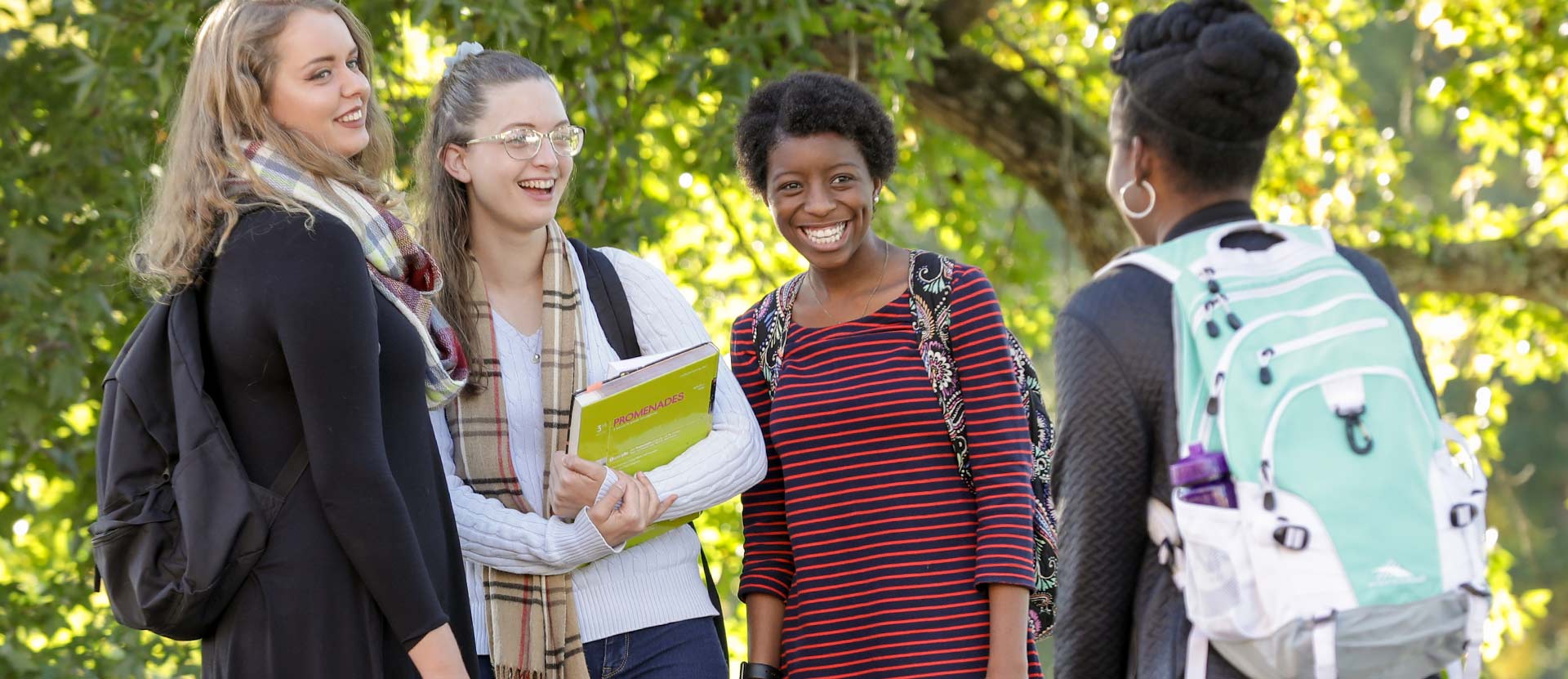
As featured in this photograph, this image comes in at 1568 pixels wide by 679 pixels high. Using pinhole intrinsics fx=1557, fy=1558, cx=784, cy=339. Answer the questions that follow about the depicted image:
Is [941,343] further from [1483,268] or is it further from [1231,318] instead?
[1483,268]

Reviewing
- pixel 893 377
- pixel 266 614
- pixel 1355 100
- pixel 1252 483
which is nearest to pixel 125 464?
pixel 266 614

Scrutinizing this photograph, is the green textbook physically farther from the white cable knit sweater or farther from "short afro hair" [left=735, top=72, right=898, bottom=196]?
"short afro hair" [left=735, top=72, right=898, bottom=196]

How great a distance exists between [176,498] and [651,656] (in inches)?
34.3

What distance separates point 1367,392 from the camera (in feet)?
5.90

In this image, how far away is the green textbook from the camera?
8.09 ft

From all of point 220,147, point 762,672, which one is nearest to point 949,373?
point 762,672

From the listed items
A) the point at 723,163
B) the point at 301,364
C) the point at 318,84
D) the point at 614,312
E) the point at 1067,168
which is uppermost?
the point at 1067,168

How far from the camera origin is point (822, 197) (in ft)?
9.23

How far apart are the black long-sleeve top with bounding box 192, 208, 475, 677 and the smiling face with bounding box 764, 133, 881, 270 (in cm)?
92

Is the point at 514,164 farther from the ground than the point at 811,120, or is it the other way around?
the point at 811,120

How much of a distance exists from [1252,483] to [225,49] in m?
1.52

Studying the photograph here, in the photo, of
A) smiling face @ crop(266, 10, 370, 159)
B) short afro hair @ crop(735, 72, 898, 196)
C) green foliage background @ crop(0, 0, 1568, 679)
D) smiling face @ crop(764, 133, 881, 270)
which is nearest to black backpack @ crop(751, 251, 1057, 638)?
smiling face @ crop(764, 133, 881, 270)

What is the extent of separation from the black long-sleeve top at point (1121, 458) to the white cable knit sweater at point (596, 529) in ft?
2.58

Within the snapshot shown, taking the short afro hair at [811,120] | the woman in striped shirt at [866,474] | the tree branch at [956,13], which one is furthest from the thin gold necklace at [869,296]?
the tree branch at [956,13]
